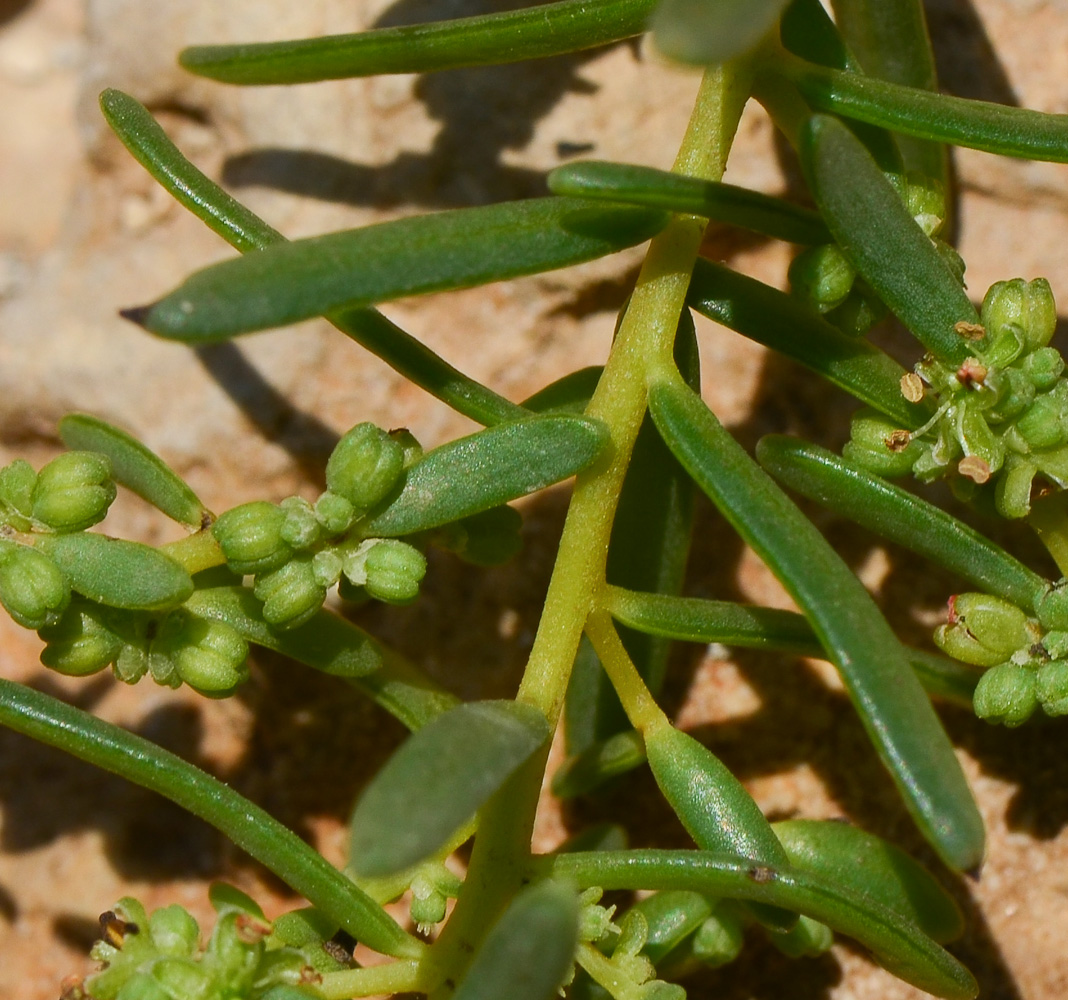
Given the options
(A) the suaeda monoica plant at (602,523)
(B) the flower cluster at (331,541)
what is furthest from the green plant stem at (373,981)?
(B) the flower cluster at (331,541)

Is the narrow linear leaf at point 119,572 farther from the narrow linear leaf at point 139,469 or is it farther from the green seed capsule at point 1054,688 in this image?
the green seed capsule at point 1054,688

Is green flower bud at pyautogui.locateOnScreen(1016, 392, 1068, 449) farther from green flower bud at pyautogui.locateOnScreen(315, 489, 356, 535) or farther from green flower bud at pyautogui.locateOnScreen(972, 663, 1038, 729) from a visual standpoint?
green flower bud at pyautogui.locateOnScreen(315, 489, 356, 535)

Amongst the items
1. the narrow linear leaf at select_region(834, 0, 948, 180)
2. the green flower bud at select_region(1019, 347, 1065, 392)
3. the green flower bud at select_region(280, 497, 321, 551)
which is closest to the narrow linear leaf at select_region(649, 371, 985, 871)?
the green flower bud at select_region(1019, 347, 1065, 392)

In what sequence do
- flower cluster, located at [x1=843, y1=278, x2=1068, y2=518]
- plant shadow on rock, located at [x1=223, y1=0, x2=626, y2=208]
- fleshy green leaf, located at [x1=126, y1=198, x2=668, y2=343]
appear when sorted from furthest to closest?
plant shadow on rock, located at [x1=223, y1=0, x2=626, y2=208] → flower cluster, located at [x1=843, y1=278, x2=1068, y2=518] → fleshy green leaf, located at [x1=126, y1=198, x2=668, y2=343]

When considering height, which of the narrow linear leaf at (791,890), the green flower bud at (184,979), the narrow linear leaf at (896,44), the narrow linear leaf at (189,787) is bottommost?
the green flower bud at (184,979)

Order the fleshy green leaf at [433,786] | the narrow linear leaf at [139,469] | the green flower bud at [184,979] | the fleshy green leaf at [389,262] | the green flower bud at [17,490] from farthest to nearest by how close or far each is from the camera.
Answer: the narrow linear leaf at [139,469] < the green flower bud at [17,490] < the green flower bud at [184,979] < the fleshy green leaf at [389,262] < the fleshy green leaf at [433,786]

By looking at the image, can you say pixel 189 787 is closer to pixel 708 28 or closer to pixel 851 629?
pixel 851 629

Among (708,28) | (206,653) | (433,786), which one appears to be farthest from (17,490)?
(708,28)
